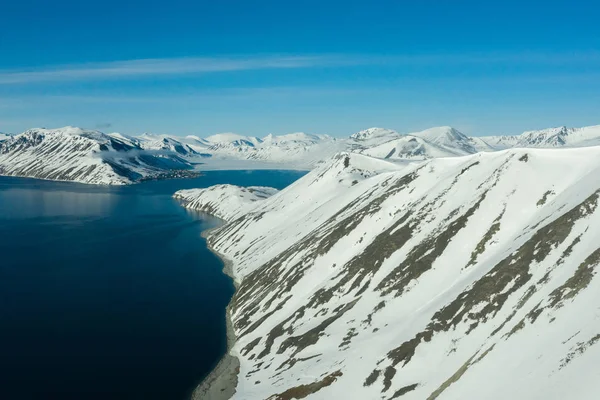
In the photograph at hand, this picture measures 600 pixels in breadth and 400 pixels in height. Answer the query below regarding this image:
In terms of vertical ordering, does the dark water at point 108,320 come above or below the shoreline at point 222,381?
above

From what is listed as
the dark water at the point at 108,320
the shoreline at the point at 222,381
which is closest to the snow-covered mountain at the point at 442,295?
the shoreline at the point at 222,381

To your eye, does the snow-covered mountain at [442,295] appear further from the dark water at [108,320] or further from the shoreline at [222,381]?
the dark water at [108,320]

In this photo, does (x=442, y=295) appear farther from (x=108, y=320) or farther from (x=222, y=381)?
(x=108, y=320)

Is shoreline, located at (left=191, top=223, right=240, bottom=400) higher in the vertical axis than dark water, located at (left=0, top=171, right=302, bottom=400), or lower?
lower

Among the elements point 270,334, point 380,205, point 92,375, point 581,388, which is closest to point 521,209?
point 380,205

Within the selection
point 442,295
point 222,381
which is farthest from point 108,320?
point 442,295

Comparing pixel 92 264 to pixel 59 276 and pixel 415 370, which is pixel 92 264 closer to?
pixel 59 276

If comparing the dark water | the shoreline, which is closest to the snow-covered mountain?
the shoreline

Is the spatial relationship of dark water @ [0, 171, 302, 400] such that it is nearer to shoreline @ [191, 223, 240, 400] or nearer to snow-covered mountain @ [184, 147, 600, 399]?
shoreline @ [191, 223, 240, 400]
